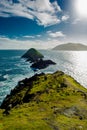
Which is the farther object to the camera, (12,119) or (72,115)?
(72,115)

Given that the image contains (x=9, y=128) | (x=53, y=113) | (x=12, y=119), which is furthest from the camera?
(x=53, y=113)

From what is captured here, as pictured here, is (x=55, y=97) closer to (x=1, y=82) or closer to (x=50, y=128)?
(x=50, y=128)

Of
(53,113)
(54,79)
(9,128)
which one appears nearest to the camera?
(9,128)

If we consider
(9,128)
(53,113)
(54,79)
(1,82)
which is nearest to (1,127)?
(9,128)

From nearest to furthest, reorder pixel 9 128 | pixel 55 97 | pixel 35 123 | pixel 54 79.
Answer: pixel 9 128 → pixel 35 123 → pixel 55 97 → pixel 54 79

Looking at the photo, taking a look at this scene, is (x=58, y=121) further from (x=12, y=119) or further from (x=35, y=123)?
(x=12, y=119)

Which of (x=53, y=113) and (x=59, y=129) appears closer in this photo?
(x=59, y=129)

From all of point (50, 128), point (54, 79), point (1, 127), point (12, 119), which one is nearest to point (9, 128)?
point (1, 127)

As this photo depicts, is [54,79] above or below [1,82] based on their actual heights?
above

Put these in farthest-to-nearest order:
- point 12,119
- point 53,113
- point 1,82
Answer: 1. point 1,82
2. point 53,113
3. point 12,119
